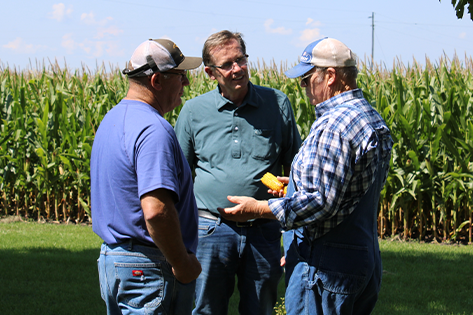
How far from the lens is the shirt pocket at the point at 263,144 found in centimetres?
305

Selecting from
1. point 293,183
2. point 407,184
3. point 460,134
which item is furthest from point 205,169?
point 460,134

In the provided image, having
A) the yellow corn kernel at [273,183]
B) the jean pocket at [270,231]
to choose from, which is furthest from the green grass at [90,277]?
the yellow corn kernel at [273,183]

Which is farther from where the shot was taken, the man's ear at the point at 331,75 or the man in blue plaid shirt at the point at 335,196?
the man's ear at the point at 331,75

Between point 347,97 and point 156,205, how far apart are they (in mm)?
1012

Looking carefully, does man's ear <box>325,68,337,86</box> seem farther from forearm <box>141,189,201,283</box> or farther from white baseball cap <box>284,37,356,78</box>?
forearm <box>141,189,201,283</box>

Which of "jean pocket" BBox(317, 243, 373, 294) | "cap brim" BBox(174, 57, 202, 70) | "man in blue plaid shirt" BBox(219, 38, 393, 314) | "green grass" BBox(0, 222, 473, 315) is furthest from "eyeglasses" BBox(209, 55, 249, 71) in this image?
"green grass" BBox(0, 222, 473, 315)

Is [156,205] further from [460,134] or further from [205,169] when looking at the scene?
[460,134]

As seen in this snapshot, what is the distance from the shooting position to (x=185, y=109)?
3270mm

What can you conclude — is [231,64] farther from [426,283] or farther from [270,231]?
[426,283]

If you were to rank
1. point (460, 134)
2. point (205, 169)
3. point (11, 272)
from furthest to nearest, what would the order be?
point (460, 134), point (11, 272), point (205, 169)

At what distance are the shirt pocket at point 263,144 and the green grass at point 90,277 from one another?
6.84ft

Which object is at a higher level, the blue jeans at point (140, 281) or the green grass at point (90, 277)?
the blue jeans at point (140, 281)

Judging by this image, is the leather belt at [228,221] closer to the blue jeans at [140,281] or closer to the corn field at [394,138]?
the blue jeans at [140,281]

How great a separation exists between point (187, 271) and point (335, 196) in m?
0.71
